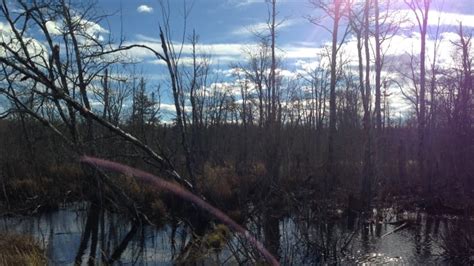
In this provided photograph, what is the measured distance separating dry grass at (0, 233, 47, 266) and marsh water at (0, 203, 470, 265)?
1.16 feet

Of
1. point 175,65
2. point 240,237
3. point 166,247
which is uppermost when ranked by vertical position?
point 175,65

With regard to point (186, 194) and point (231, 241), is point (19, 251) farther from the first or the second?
point (186, 194)

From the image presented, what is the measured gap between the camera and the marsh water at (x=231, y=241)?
31.1 feet

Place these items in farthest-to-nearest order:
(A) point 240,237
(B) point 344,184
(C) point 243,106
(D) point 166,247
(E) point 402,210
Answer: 1. (C) point 243,106
2. (B) point 344,184
3. (E) point 402,210
4. (D) point 166,247
5. (A) point 240,237

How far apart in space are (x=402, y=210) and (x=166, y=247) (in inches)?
361

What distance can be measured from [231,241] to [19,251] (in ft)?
11.9

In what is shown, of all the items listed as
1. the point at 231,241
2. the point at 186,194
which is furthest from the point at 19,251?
the point at 186,194

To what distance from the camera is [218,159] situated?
23.7m

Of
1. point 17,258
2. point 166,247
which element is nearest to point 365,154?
point 166,247

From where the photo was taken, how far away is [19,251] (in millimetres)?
8625

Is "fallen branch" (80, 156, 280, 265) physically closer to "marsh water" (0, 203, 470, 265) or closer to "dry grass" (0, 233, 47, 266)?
"marsh water" (0, 203, 470, 265)

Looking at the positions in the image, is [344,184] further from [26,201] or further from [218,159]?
[26,201]

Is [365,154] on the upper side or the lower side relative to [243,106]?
lower

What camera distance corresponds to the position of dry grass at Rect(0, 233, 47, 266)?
7.34 metres
